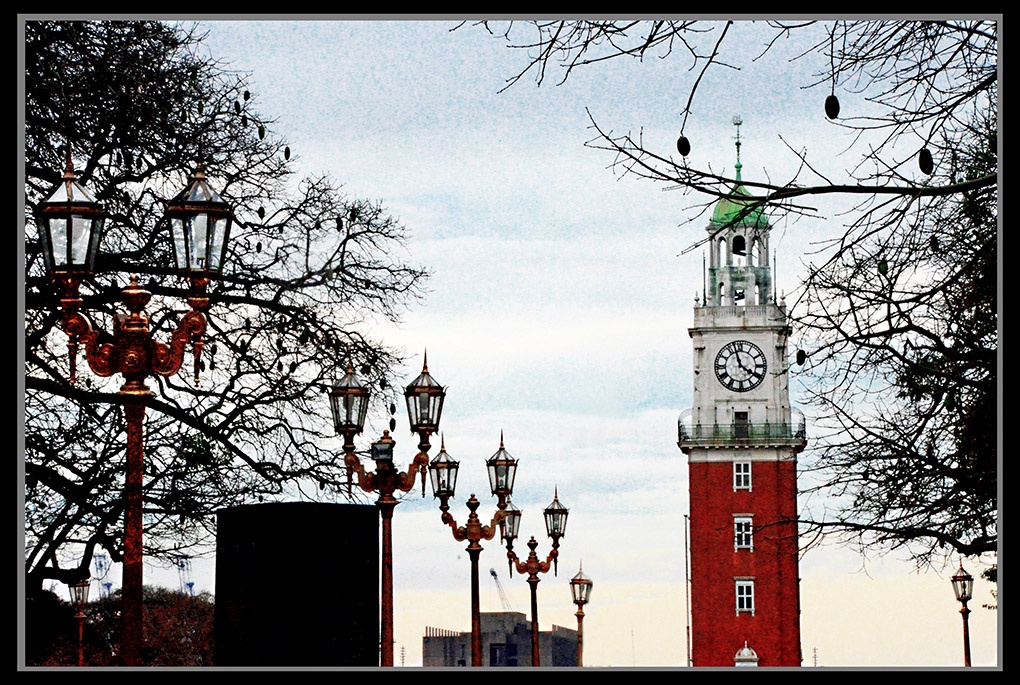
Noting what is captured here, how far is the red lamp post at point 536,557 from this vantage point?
2261 centimetres

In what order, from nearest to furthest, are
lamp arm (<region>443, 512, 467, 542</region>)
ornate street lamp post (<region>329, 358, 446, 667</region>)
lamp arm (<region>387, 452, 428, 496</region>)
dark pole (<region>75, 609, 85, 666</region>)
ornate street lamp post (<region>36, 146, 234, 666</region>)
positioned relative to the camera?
ornate street lamp post (<region>36, 146, 234, 666</region>) < ornate street lamp post (<region>329, 358, 446, 667</region>) < dark pole (<region>75, 609, 85, 666</region>) < lamp arm (<region>387, 452, 428, 496</region>) < lamp arm (<region>443, 512, 467, 542</region>)

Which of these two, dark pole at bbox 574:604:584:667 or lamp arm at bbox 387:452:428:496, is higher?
lamp arm at bbox 387:452:428:496

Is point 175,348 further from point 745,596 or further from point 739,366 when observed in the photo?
point 739,366

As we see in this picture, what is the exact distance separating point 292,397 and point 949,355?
21.7 ft

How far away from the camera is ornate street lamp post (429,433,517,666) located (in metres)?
19.8

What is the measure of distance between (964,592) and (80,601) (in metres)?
8.17

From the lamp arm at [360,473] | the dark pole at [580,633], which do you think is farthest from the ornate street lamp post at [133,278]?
the dark pole at [580,633]

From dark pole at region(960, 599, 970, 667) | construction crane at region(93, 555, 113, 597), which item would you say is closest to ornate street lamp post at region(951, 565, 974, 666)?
dark pole at region(960, 599, 970, 667)

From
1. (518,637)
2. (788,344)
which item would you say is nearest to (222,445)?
(788,344)

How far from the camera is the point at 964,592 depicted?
16281 millimetres

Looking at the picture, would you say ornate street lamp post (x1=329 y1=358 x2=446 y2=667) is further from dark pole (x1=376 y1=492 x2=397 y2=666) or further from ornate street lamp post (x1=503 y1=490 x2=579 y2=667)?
ornate street lamp post (x1=503 y1=490 x2=579 y2=667)

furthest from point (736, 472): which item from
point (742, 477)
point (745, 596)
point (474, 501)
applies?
point (474, 501)

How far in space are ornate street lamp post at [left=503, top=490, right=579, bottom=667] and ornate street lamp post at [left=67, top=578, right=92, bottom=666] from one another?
681 centimetres

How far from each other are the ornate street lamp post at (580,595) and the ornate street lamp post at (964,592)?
377 inches
